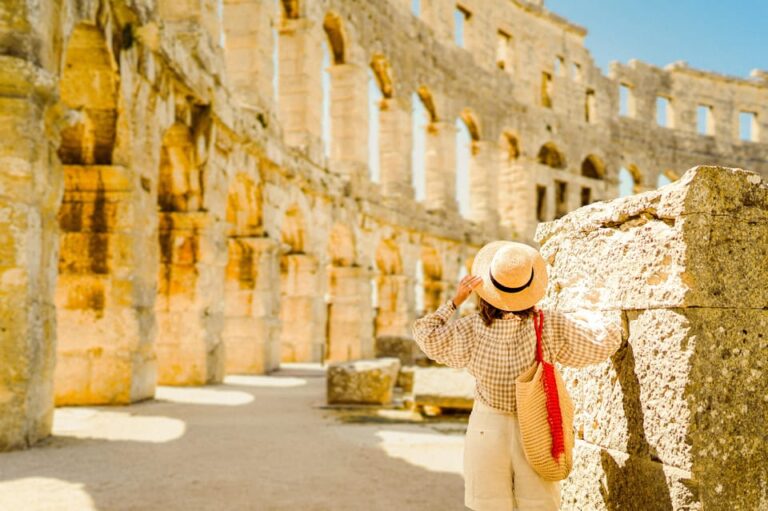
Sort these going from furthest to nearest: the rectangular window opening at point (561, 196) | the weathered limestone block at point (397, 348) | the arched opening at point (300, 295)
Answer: the rectangular window opening at point (561, 196)
the arched opening at point (300, 295)
the weathered limestone block at point (397, 348)

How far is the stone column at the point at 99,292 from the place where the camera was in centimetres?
757

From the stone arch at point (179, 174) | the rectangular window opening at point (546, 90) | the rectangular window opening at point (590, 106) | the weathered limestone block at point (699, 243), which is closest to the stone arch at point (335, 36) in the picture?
the stone arch at point (179, 174)

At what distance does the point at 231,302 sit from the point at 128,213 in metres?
4.99

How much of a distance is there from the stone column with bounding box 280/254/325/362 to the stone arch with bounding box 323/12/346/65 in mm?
4933

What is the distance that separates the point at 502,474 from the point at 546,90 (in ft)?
86.7

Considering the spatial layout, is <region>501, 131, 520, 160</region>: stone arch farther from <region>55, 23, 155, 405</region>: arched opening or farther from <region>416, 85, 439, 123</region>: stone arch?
<region>55, 23, 155, 405</region>: arched opening

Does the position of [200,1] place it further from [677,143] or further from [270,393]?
[677,143]

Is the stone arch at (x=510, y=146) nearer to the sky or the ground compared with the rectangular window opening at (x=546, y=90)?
nearer to the ground

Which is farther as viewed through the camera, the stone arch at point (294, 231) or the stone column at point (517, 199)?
the stone column at point (517, 199)

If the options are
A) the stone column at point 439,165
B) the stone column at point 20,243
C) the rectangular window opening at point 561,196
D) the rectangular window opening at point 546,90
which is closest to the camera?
the stone column at point 20,243

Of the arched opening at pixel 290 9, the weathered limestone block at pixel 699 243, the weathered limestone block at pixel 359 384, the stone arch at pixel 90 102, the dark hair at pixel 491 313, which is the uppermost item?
the arched opening at pixel 290 9

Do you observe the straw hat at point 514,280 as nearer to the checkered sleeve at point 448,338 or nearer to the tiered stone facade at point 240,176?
the checkered sleeve at point 448,338

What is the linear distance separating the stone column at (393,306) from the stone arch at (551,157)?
988 cm

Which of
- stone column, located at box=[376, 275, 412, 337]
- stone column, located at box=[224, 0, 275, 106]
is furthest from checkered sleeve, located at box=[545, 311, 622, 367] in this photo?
stone column, located at box=[376, 275, 412, 337]
